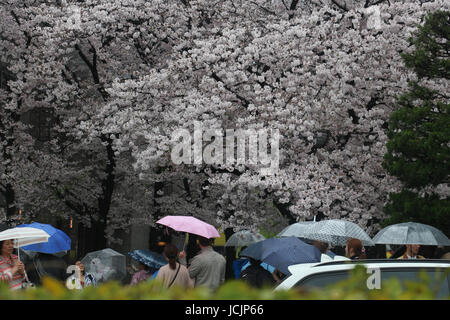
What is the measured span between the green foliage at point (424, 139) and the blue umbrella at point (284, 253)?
5366 millimetres

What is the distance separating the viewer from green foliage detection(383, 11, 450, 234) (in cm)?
1481

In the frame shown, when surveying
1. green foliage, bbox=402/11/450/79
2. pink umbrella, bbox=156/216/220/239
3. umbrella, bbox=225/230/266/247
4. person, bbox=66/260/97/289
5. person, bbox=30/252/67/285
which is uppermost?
green foliage, bbox=402/11/450/79

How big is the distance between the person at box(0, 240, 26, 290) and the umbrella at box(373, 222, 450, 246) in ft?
18.3

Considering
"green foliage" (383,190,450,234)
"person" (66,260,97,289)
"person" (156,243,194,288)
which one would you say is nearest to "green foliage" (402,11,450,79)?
"green foliage" (383,190,450,234)

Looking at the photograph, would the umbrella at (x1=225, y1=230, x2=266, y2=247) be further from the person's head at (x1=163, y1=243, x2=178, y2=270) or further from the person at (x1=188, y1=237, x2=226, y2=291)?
the person's head at (x1=163, y1=243, x2=178, y2=270)

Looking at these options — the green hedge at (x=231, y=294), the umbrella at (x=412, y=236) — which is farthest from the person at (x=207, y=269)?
the green hedge at (x=231, y=294)

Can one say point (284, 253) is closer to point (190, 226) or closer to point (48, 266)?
point (190, 226)

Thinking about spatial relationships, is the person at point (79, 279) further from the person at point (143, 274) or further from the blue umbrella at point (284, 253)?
the blue umbrella at point (284, 253)

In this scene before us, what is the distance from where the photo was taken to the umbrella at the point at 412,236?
1080 cm

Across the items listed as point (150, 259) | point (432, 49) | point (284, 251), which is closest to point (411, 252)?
point (284, 251)

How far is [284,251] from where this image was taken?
9.96m

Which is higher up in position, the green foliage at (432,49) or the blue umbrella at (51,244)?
the green foliage at (432,49)

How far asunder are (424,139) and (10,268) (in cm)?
977
